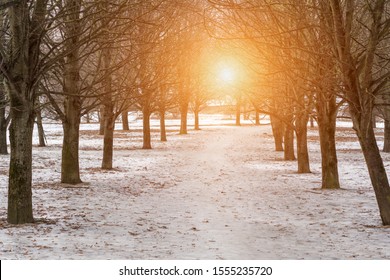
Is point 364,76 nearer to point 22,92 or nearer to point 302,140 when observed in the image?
point 22,92

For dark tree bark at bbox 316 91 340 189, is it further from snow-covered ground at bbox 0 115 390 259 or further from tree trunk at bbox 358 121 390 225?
tree trunk at bbox 358 121 390 225

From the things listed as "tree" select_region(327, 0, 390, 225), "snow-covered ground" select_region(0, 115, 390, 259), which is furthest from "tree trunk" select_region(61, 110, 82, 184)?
"tree" select_region(327, 0, 390, 225)

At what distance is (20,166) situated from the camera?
8711 millimetres

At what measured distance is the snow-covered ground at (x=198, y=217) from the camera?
7.26 metres

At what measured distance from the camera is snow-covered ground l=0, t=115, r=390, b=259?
7.26m

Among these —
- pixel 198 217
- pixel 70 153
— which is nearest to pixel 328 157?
pixel 198 217

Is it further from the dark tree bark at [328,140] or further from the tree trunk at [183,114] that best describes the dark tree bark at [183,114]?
the dark tree bark at [328,140]

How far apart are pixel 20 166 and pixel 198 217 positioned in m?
3.50

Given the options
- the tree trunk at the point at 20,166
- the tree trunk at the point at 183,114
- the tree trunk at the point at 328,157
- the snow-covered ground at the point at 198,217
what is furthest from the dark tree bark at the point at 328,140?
the tree trunk at the point at 183,114

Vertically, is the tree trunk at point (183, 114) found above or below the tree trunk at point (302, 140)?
above

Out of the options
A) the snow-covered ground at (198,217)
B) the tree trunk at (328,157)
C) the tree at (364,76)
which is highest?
the tree at (364,76)

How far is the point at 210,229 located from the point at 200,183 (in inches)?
248

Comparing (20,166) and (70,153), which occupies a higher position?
(20,166)

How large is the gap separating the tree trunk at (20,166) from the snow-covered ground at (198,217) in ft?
1.09
